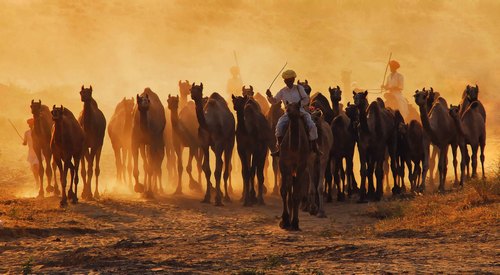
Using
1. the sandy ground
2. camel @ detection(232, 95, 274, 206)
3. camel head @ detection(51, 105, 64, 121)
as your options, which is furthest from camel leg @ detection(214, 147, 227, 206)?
camel head @ detection(51, 105, 64, 121)

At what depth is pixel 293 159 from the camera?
16.5 meters

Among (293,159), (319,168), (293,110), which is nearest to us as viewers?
(293,110)

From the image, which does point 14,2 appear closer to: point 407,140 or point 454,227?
point 407,140

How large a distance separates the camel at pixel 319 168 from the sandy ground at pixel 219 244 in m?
0.45

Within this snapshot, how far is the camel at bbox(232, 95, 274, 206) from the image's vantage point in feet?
72.5

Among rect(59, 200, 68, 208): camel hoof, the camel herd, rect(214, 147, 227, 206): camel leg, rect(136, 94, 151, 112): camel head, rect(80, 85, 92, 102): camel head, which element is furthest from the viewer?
rect(136, 94, 151, 112): camel head

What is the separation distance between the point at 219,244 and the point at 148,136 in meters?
10.00

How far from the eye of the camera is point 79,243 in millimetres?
14719

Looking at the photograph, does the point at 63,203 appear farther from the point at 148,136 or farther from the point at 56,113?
the point at 148,136

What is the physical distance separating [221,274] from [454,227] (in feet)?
16.3

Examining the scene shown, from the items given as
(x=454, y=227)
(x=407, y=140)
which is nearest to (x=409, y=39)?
(x=407, y=140)

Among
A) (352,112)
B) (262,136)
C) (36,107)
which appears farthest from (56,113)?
(352,112)

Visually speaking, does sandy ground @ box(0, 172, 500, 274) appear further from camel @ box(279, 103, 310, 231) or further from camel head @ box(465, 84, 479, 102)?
camel head @ box(465, 84, 479, 102)

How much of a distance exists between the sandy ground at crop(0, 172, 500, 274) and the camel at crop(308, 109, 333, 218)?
0.45 meters
